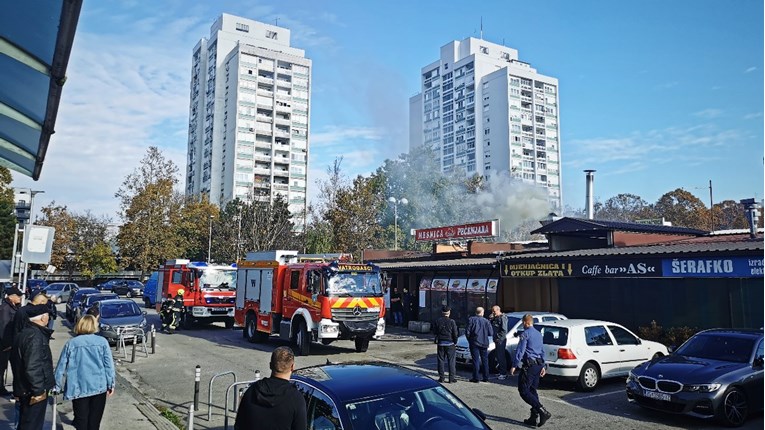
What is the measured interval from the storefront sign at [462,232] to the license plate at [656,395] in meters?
19.1

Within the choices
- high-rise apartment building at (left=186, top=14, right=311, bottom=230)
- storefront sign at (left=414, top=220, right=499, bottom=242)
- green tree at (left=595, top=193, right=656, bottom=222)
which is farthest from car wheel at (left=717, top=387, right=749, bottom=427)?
high-rise apartment building at (left=186, top=14, right=311, bottom=230)

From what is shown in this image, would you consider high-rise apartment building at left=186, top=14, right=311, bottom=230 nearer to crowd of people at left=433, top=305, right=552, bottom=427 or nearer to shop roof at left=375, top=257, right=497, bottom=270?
shop roof at left=375, top=257, right=497, bottom=270

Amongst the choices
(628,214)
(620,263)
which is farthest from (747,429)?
(628,214)

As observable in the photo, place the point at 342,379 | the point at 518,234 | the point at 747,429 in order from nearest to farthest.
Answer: the point at 342,379, the point at 747,429, the point at 518,234

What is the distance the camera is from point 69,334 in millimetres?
23547

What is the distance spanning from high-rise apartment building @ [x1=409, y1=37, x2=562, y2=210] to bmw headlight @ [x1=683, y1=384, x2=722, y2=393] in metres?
92.1

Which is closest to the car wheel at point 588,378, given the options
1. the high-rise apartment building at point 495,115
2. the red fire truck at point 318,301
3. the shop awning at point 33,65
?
the red fire truck at point 318,301

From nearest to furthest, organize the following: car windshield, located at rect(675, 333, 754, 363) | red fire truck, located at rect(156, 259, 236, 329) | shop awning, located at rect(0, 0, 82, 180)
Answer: shop awning, located at rect(0, 0, 82, 180), car windshield, located at rect(675, 333, 754, 363), red fire truck, located at rect(156, 259, 236, 329)

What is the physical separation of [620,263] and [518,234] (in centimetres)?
5511

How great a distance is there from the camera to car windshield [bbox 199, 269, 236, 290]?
24875mm

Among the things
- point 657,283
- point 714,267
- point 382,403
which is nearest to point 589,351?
point 714,267

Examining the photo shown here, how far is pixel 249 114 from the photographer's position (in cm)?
9488

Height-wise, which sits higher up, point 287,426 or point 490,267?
point 490,267

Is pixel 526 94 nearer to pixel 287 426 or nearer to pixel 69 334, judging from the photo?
pixel 69 334
